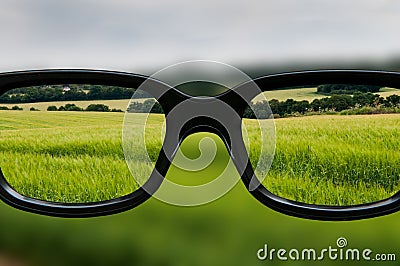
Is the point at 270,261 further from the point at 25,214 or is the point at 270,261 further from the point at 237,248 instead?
the point at 25,214

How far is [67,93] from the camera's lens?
1.42 feet

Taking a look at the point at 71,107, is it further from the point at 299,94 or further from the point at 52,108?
the point at 299,94

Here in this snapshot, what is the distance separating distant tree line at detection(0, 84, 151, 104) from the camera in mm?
416

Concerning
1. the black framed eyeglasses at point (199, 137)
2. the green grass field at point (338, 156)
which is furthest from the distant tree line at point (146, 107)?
the green grass field at point (338, 156)

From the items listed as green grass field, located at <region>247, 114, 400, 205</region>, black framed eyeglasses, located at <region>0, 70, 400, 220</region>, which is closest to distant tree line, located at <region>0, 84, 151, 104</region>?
black framed eyeglasses, located at <region>0, 70, 400, 220</region>

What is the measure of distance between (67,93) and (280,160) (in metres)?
0.19

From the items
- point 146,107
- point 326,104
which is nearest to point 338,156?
point 326,104

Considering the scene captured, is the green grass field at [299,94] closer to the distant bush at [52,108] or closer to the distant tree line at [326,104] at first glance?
the distant tree line at [326,104]

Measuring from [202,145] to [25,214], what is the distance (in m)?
0.19

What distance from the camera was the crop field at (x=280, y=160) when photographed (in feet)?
1.42

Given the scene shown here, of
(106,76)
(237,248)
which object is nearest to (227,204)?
(237,248)

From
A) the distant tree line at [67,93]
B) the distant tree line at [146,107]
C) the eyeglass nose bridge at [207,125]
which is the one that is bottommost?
the eyeglass nose bridge at [207,125]

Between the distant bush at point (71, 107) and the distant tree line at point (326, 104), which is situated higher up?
the distant bush at point (71, 107)

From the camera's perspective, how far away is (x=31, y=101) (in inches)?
17.2
